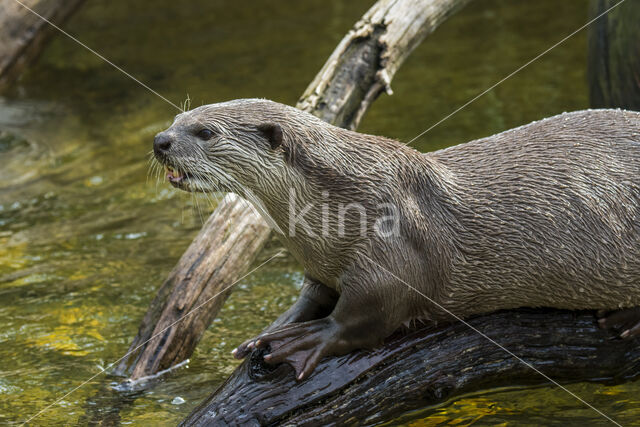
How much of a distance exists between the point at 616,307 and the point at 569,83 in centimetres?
415

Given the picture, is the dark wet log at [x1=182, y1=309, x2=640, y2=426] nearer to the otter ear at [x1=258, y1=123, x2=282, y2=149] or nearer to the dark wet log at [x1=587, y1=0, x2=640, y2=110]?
the otter ear at [x1=258, y1=123, x2=282, y2=149]

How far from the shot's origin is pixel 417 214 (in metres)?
2.92

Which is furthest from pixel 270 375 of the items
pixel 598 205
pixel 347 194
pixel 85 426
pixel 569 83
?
pixel 569 83

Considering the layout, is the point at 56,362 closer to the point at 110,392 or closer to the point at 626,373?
the point at 110,392

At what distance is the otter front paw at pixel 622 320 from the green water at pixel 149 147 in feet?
1.14

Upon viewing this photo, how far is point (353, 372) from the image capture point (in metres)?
2.90

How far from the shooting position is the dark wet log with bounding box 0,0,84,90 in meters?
5.92

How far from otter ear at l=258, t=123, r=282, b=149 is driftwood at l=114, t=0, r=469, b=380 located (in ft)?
3.48

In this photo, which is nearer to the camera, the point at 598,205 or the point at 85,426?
the point at 598,205

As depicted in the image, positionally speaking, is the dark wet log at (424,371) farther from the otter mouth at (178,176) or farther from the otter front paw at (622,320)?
the otter mouth at (178,176)

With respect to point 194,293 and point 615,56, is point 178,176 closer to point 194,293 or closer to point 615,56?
point 194,293

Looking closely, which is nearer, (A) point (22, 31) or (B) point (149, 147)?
(A) point (22, 31)

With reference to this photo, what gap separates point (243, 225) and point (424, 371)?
49.3 inches

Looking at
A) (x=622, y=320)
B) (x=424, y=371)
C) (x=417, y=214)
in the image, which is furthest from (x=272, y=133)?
(x=622, y=320)
